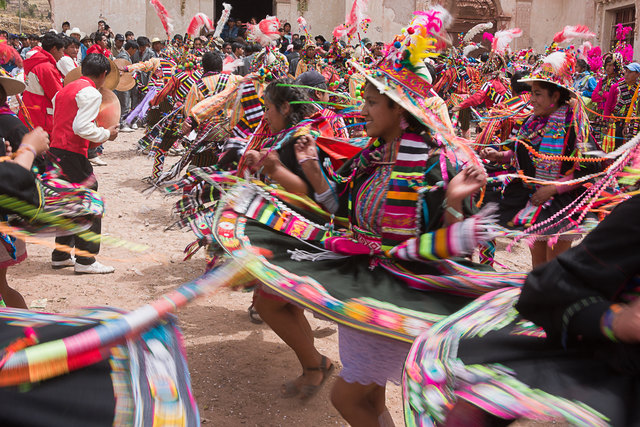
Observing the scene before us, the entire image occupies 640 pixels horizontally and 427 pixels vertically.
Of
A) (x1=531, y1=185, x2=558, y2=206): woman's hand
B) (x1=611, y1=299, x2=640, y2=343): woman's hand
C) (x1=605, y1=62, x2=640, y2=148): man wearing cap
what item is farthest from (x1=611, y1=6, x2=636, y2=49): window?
(x1=611, y1=299, x2=640, y2=343): woman's hand

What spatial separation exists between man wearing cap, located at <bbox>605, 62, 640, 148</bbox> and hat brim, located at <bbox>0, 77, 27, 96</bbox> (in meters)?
8.07

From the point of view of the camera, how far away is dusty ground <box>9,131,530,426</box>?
356 centimetres

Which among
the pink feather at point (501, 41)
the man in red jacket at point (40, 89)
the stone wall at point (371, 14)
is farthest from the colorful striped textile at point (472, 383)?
the stone wall at point (371, 14)

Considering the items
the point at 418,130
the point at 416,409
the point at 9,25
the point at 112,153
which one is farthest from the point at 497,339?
the point at 9,25

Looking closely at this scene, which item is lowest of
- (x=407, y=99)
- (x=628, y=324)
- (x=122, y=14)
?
(x=628, y=324)

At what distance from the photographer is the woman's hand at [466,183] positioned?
2553 millimetres

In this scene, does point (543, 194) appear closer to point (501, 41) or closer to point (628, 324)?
point (628, 324)

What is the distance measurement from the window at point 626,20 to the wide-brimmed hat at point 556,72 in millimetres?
17166

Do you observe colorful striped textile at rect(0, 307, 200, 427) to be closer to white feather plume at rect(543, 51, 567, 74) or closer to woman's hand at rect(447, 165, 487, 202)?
woman's hand at rect(447, 165, 487, 202)

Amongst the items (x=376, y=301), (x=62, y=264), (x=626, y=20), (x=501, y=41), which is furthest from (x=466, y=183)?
(x=626, y=20)

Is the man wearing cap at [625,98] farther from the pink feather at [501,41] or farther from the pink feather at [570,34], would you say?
the pink feather at [570,34]

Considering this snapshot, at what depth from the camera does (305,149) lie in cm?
328

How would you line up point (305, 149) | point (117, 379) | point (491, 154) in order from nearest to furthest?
point (117, 379) < point (305, 149) < point (491, 154)

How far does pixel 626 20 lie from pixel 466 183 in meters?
21.6
